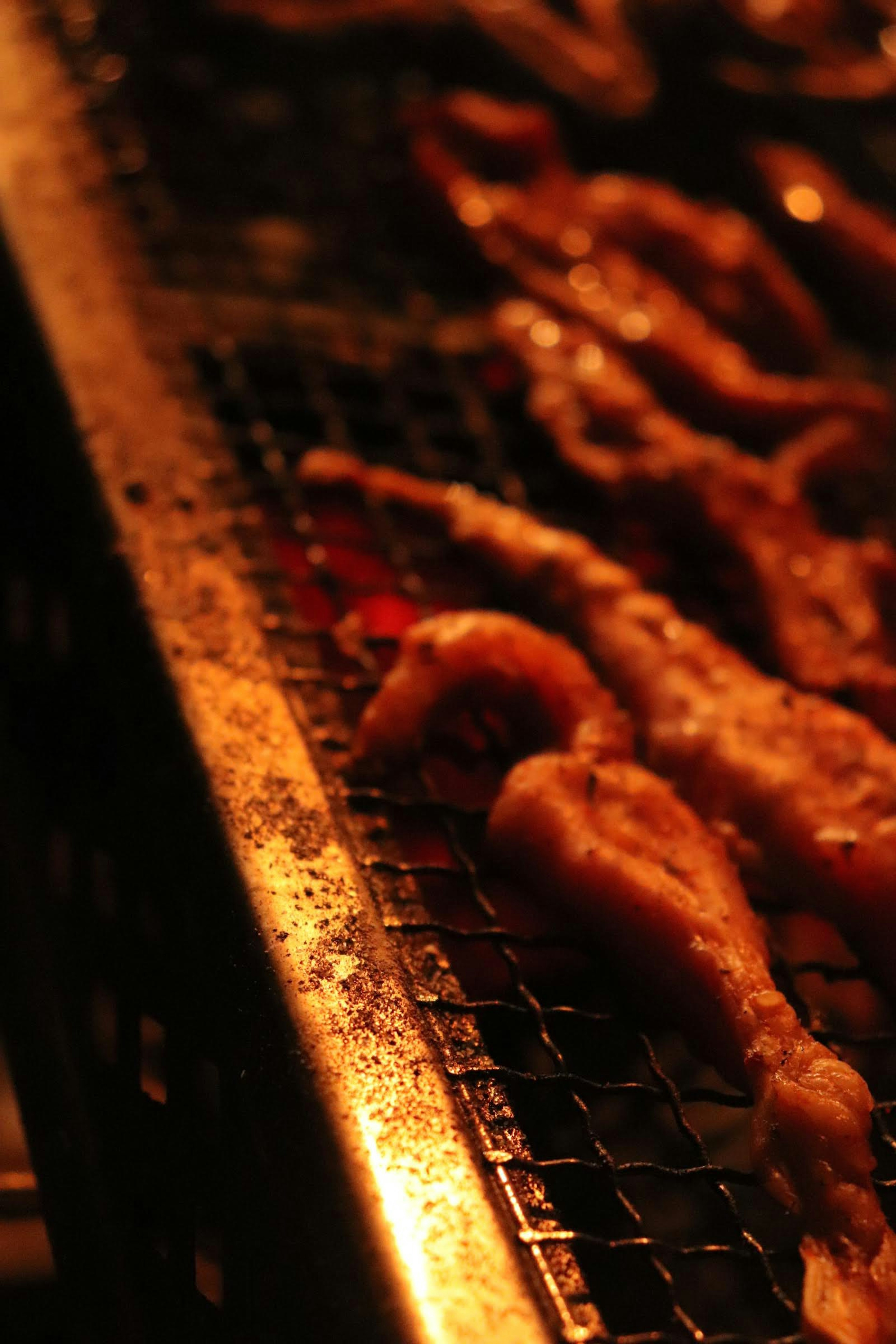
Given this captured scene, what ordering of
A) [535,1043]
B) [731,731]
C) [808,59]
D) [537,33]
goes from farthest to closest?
[808,59], [537,33], [535,1043], [731,731]

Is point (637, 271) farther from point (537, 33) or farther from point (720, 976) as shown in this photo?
point (720, 976)

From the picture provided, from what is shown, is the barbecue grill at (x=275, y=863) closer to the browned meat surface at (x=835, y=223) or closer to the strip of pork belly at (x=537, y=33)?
the strip of pork belly at (x=537, y=33)

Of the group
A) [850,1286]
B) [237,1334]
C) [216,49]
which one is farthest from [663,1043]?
[216,49]

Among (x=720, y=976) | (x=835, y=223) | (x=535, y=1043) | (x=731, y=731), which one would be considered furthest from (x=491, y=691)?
→ (x=835, y=223)

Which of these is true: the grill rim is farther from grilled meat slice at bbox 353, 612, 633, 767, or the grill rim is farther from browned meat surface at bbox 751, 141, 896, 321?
browned meat surface at bbox 751, 141, 896, 321

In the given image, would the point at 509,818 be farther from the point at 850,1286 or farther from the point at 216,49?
the point at 216,49

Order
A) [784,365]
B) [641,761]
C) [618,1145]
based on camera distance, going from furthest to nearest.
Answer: [784,365], [618,1145], [641,761]

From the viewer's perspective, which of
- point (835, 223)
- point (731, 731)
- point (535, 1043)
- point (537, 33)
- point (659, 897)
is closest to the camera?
point (659, 897)

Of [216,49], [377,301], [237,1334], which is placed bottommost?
[237,1334]
